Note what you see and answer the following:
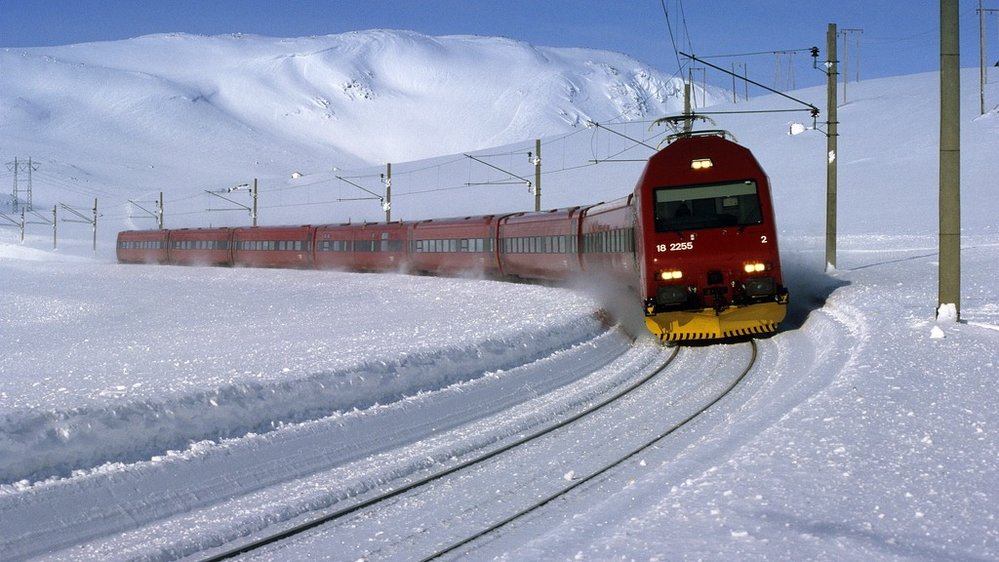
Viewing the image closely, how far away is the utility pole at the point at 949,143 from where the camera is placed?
15766mm

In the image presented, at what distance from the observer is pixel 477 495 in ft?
30.6

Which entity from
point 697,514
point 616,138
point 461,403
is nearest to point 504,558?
point 697,514

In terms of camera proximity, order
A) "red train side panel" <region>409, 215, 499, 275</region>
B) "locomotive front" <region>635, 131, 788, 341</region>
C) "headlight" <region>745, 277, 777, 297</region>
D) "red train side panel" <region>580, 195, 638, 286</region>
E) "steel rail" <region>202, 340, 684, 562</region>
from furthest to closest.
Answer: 1. "red train side panel" <region>409, 215, 499, 275</region>
2. "red train side panel" <region>580, 195, 638, 286</region>
3. "locomotive front" <region>635, 131, 788, 341</region>
4. "headlight" <region>745, 277, 777, 297</region>
5. "steel rail" <region>202, 340, 684, 562</region>

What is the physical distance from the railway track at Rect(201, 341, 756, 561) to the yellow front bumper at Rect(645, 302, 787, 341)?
4.91m

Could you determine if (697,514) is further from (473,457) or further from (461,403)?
(461,403)

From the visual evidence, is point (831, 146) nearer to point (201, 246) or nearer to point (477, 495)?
point (477, 495)

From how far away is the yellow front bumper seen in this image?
18.5m

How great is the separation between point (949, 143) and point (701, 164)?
4.49 metres

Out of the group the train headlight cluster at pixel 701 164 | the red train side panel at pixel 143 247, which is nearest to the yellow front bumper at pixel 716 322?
the train headlight cluster at pixel 701 164

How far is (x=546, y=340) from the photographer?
61.4 ft

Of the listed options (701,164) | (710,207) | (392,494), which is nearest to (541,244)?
(701,164)

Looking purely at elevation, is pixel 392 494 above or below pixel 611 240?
Answer: below

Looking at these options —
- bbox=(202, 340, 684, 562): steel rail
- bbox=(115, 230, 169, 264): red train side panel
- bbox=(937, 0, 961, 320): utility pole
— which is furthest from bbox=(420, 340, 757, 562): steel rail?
bbox=(115, 230, 169, 264): red train side panel

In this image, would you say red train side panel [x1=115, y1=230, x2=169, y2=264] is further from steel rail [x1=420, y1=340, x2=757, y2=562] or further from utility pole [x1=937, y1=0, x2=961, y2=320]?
steel rail [x1=420, y1=340, x2=757, y2=562]
